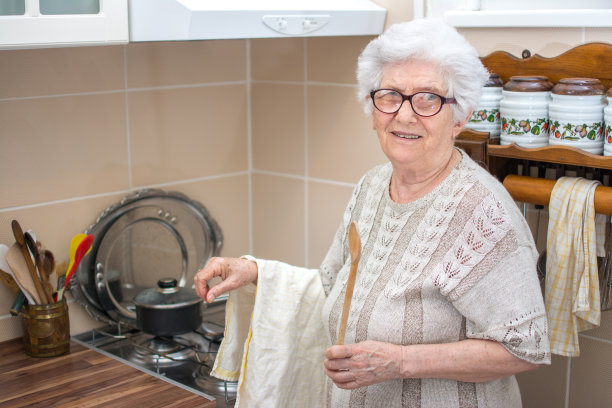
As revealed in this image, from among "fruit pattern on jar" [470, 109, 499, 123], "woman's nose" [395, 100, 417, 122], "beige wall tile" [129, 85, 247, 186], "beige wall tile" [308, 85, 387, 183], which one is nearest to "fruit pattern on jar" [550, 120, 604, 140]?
"fruit pattern on jar" [470, 109, 499, 123]

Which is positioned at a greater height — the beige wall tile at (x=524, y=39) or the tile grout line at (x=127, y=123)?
the beige wall tile at (x=524, y=39)

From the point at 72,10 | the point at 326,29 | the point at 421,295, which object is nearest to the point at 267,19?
the point at 326,29

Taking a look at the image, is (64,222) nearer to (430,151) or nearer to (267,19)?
(267,19)

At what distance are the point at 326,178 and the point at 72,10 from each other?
819 millimetres

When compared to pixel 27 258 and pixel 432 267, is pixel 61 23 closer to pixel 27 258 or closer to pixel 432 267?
pixel 27 258

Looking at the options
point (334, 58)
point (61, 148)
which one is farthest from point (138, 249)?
point (334, 58)

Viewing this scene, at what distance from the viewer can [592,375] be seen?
1532 millimetres

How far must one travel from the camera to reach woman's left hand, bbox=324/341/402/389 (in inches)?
46.7

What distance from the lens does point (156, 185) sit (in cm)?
191

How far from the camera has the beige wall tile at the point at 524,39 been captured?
4.74ft

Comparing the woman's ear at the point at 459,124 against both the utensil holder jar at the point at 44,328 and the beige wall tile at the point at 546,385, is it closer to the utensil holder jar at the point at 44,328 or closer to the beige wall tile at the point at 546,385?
the beige wall tile at the point at 546,385

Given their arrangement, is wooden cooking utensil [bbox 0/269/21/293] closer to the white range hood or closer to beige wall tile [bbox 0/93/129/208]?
beige wall tile [bbox 0/93/129/208]

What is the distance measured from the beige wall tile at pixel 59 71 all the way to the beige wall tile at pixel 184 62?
49mm

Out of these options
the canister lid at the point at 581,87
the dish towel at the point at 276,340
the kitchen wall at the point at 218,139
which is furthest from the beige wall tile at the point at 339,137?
the canister lid at the point at 581,87
